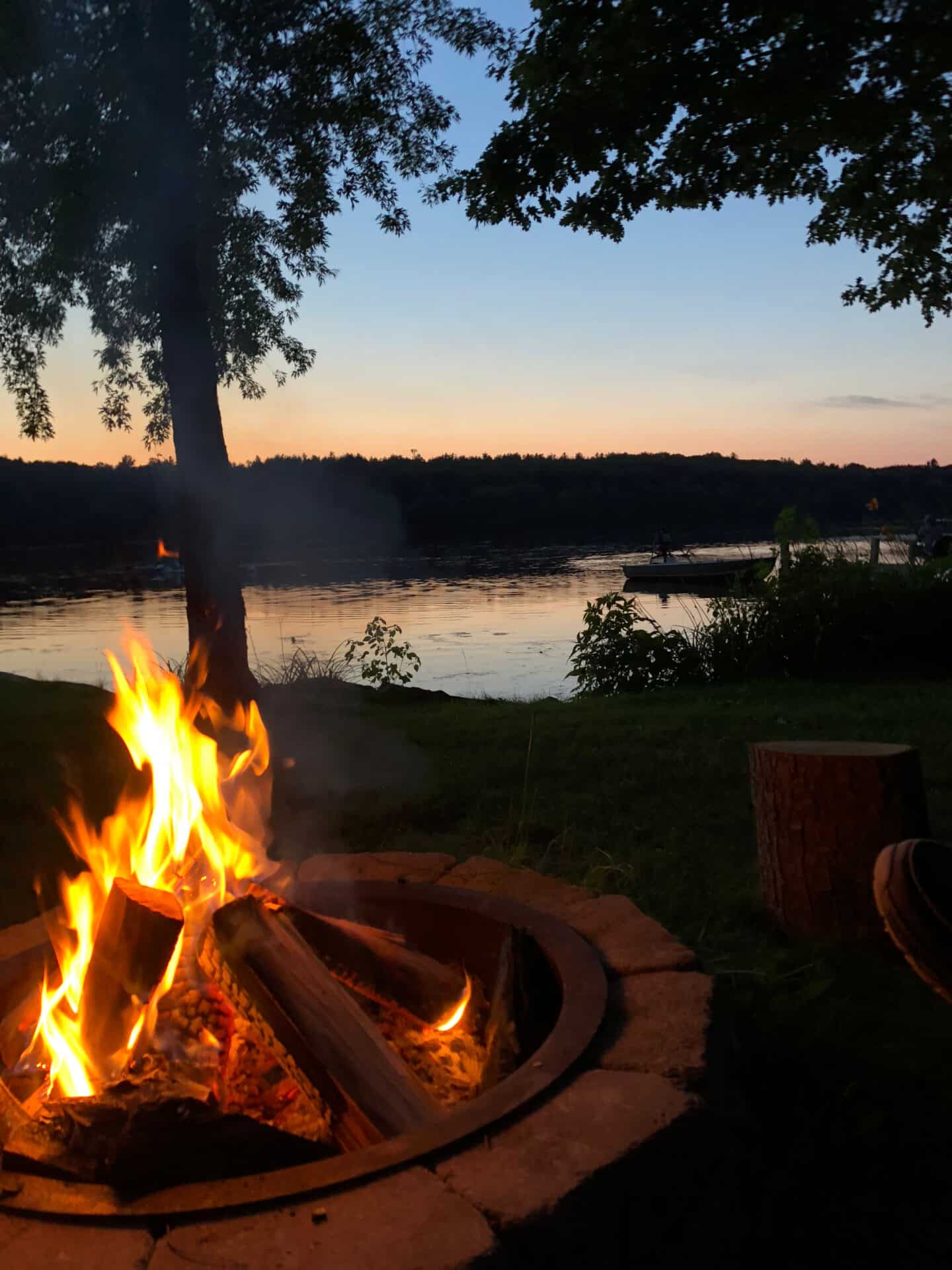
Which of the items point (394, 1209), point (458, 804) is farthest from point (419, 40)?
point (394, 1209)

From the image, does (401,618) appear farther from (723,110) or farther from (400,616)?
(723,110)

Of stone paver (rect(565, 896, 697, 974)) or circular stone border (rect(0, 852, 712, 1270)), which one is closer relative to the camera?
circular stone border (rect(0, 852, 712, 1270))

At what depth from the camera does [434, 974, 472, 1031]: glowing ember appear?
222 centimetres

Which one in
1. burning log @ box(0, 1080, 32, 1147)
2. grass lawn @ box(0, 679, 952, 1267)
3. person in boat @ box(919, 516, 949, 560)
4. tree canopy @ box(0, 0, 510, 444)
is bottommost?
grass lawn @ box(0, 679, 952, 1267)

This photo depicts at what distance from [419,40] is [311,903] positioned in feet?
21.4

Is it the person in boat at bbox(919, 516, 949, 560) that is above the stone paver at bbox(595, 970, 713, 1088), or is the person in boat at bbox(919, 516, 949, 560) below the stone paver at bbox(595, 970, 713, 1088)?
above

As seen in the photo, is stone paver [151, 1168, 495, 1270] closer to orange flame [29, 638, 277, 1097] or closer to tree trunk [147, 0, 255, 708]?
orange flame [29, 638, 277, 1097]

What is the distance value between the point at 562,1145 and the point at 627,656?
8.20 metres

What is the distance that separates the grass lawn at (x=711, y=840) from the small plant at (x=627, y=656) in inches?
45.2

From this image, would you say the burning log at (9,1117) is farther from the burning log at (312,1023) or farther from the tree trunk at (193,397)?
the tree trunk at (193,397)

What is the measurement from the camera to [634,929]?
2367 millimetres

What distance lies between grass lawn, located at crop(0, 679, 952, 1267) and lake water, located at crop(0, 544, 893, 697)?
13.1ft

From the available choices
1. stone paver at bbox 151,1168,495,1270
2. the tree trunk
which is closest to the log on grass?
stone paver at bbox 151,1168,495,1270

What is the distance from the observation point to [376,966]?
2.26 meters
